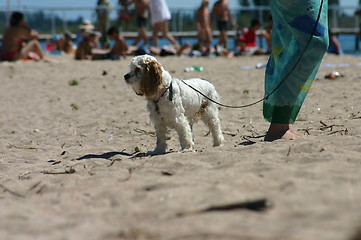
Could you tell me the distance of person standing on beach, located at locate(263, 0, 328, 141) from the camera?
5090mm

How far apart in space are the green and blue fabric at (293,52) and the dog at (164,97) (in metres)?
0.76

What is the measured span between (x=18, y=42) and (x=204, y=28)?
237 inches

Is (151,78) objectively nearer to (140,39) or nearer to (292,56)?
(292,56)

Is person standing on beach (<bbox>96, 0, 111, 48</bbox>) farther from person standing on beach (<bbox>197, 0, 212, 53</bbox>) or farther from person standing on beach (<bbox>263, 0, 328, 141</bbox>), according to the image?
person standing on beach (<bbox>263, 0, 328, 141</bbox>)

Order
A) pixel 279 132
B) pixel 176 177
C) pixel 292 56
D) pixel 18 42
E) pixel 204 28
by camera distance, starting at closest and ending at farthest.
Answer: pixel 176 177 → pixel 292 56 → pixel 279 132 → pixel 18 42 → pixel 204 28

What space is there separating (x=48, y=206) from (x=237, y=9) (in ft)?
70.3

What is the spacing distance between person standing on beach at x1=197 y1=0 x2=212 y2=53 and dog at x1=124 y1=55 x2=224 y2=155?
12.2 metres

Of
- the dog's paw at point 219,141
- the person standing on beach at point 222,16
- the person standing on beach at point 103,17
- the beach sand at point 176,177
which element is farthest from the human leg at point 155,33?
the dog's paw at point 219,141

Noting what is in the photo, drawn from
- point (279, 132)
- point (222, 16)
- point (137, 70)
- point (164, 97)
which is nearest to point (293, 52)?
point (279, 132)

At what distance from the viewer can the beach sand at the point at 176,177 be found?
112 inches

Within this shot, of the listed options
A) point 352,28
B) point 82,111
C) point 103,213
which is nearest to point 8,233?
point 103,213

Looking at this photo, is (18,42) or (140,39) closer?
(18,42)

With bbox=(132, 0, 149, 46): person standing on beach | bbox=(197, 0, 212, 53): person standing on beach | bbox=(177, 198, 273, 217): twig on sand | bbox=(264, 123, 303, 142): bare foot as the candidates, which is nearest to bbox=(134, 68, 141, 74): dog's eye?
bbox=(264, 123, 303, 142): bare foot

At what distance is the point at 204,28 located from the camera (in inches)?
715
